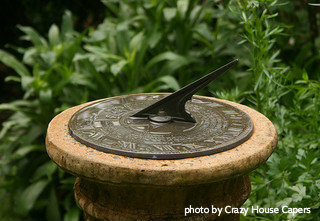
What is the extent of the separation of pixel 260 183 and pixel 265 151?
2.01ft

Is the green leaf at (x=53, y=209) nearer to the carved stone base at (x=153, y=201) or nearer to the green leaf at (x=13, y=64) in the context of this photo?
the green leaf at (x=13, y=64)

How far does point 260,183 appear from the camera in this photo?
1.88 meters

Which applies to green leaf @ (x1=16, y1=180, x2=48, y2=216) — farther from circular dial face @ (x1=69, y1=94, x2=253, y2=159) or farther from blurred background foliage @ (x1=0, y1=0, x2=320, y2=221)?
circular dial face @ (x1=69, y1=94, x2=253, y2=159)

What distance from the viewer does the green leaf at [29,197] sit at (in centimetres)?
272

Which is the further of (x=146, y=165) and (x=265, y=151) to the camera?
(x=265, y=151)

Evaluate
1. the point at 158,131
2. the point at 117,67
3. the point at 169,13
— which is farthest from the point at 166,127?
the point at 169,13

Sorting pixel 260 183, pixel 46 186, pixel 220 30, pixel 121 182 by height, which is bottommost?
pixel 46 186

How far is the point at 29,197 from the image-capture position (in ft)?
9.06

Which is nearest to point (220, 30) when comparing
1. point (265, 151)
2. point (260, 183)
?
point (260, 183)

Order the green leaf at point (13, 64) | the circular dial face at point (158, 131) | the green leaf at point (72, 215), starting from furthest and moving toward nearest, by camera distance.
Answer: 1. the green leaf at point (13, 64)
2. the green leaf at point (72, 215)
3. the circular dial face at point (158, 131)

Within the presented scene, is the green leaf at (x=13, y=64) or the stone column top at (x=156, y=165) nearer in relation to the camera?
the stone column top at (x=156, y=165)

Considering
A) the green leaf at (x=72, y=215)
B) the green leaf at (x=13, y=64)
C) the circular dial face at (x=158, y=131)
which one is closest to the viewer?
the circular dial face at (x=158, y=131)

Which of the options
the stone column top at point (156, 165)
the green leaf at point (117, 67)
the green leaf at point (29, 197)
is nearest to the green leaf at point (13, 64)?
the green leaf at point (117, 67)

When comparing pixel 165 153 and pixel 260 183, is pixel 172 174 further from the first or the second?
pixel 260 183
